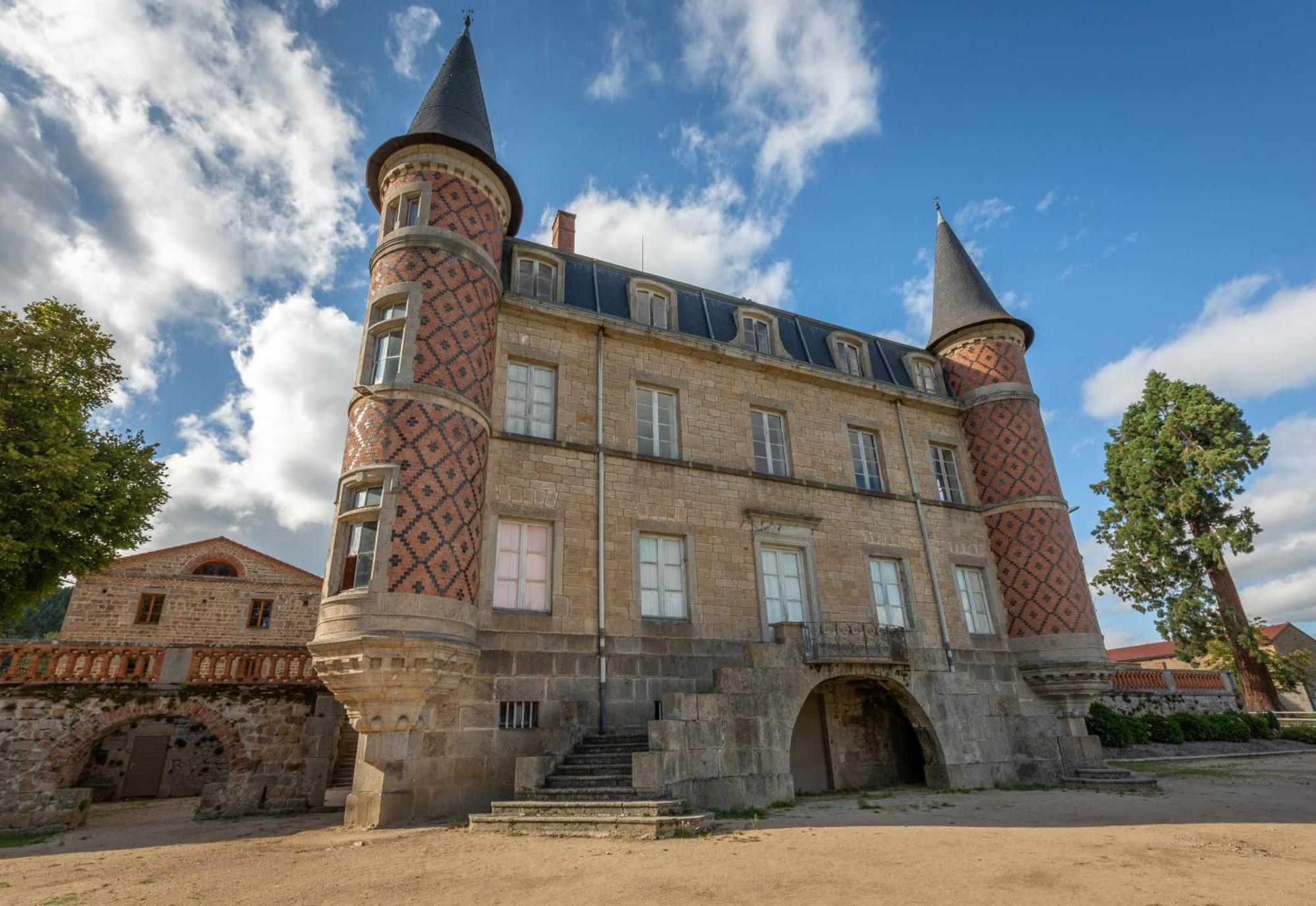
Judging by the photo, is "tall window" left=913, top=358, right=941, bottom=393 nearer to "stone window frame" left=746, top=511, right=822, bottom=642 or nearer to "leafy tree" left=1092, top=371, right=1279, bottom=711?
"stone window frame" left=746, top=511, right=822, bottom=642

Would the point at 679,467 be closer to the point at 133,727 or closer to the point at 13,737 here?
the point at 13,737

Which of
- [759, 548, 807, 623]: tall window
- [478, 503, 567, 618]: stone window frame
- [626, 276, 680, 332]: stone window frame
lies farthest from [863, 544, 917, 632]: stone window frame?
[478, 503, 567, 618]: stone window frame

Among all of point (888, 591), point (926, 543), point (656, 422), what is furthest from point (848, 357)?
point (656, 422)

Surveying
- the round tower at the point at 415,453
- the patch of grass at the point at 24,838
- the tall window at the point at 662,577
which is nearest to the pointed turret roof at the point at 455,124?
the round tower at the point at 415,453

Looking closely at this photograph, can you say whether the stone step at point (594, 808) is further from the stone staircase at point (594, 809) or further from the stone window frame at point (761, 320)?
the stone window frame at point (761, 320)

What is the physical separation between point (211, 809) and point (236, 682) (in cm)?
193

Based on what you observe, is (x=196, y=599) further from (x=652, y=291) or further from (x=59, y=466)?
(x=652, y=291)

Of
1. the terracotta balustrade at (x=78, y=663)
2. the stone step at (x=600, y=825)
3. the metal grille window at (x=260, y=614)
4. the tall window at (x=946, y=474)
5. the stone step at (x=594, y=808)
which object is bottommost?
the stone step at (x=600, y=825)

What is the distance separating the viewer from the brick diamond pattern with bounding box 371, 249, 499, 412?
10.0 m

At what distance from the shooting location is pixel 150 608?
21.5 m

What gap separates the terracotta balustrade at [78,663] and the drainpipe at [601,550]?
7.64 meters

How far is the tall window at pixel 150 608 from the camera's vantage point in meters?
21.3

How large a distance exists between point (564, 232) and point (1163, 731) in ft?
67.8

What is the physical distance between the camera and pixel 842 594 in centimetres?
1277
